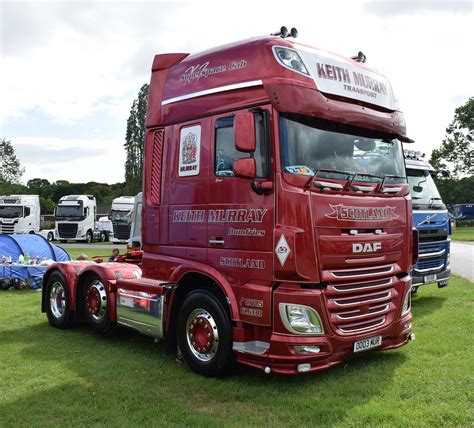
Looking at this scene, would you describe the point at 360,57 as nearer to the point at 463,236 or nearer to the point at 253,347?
the point at 253,347

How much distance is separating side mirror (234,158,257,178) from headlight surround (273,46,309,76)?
105cm

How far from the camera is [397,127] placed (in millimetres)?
6438

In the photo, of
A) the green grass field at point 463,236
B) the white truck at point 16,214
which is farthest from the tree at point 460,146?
the white truck at point 16,214

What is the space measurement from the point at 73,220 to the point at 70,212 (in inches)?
27.1

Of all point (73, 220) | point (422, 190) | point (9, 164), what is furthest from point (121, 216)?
point (9, 164)

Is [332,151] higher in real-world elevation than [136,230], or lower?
higher

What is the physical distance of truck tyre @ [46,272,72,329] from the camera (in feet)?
28.6

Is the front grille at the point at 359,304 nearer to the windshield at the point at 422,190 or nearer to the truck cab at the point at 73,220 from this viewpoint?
the windshield at the point at 422,190

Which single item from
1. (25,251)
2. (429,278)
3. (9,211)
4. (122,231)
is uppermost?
(9,211)

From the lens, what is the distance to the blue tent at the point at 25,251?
1361cm

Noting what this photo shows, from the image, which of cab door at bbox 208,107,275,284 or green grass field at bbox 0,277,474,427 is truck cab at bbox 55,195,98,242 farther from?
cab door at bbox 208,107,275,284

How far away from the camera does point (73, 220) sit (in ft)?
127

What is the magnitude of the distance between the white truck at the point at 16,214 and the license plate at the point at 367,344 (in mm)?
34553

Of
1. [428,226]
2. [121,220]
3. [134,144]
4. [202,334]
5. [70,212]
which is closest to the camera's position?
[202,334]
